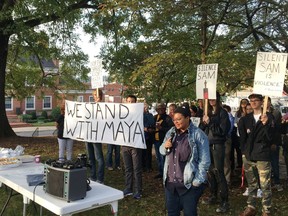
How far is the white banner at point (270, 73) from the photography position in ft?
16.6

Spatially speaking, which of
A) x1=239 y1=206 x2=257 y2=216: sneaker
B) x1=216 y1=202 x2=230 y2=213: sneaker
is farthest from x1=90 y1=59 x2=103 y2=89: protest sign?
x1=239 y1=206 x2=257 y2=216: sneaker

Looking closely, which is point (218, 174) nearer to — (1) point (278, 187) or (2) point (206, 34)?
(1) point (278, 187)

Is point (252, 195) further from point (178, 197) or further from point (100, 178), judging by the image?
point (100, 178)

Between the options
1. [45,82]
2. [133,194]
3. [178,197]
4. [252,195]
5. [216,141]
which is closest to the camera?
[178,197]

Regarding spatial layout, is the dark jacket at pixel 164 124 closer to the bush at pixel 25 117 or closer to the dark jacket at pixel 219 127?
the dark jacket at pixel 219 127

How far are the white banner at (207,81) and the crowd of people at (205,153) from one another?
0.16 m

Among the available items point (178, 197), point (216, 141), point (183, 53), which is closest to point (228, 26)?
point (183, 53)

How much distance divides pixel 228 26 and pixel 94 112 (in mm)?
4341

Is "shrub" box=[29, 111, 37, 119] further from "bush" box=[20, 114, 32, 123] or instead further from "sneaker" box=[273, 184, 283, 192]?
"sneaker" box=[273, 184, 283, 192]

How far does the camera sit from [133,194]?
6367mm

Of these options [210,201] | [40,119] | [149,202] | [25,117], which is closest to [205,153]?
[210,201]

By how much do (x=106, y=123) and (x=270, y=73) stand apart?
3201mm

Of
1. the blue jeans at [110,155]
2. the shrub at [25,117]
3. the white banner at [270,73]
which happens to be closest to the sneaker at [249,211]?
the white banner at [270,73]

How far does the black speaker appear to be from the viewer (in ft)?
11.2
